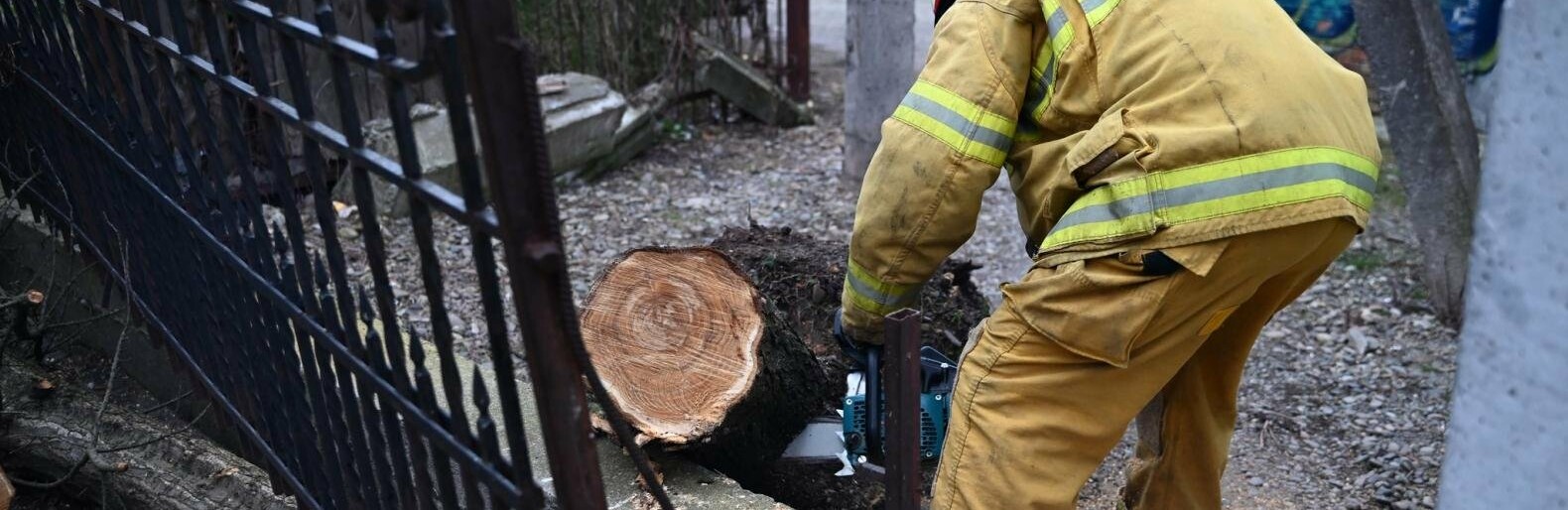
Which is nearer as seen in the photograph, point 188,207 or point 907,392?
point 907,392

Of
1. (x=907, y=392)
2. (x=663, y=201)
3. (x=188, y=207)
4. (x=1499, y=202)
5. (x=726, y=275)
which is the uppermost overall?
(x=1499, y=202)

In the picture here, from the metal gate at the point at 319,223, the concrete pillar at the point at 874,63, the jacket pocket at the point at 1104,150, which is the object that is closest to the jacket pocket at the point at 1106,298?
the jacket pocket at the point at 1104,150

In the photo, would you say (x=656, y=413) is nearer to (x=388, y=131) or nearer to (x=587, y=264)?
(x=587, y=264)

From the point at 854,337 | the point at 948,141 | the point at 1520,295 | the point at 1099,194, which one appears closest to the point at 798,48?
the point at 854,337

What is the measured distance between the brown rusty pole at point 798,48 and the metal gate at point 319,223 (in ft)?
15.3

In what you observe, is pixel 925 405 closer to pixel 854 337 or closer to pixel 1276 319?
pixel 854 337

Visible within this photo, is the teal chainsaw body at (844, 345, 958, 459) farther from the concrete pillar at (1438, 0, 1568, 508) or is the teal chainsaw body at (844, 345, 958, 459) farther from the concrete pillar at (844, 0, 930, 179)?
the concrete pillar at (844, 0, 930, 179)

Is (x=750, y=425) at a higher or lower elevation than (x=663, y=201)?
higher

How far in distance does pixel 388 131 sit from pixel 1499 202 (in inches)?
197

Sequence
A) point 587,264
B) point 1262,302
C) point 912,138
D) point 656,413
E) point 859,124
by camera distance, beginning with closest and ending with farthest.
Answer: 1. point 912,138
2. point 1262,302
3. point 656,413
4. point 587,264
5. point 859,124

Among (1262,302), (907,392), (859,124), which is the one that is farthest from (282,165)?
(859,124)

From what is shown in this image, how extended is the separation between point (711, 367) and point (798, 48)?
16.2 feet

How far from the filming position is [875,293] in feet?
7.93

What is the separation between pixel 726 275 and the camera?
2.93 meters
